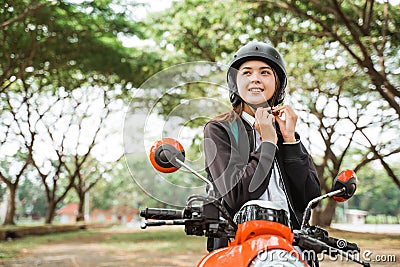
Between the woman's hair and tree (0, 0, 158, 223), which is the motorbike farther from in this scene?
tree (0, 0, 158, 223)

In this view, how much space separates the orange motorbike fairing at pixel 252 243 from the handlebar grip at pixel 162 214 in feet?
0.57

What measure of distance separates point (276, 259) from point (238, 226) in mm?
229

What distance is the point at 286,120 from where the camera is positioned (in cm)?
198

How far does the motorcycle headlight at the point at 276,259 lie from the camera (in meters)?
1.39

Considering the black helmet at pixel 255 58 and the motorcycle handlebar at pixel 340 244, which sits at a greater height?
the black helmet at pixel 255 58

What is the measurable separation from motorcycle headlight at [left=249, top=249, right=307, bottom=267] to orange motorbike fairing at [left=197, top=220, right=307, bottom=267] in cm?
1

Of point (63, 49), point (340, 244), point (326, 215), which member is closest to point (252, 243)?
point (340, 244)

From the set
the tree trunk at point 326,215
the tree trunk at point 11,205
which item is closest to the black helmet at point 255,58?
the tree trunk at point 326,215

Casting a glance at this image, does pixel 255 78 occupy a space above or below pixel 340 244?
above

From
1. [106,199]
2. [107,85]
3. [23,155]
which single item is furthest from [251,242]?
[106,199]

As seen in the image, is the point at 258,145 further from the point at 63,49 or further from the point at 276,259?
the point at 63,49

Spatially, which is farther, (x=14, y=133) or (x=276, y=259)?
(x=14, y=133)

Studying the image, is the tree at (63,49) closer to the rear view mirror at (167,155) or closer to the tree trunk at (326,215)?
the tree trunk at (326,215)

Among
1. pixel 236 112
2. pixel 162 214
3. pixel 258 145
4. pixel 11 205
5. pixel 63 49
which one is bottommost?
pixel 162 214
